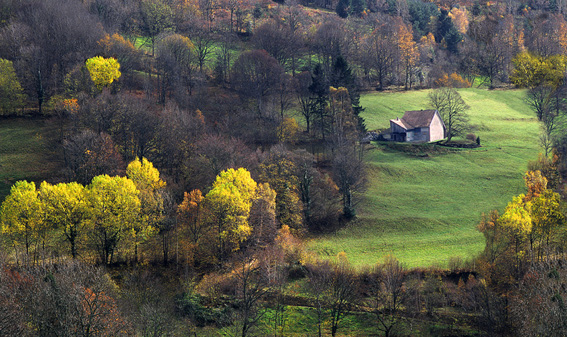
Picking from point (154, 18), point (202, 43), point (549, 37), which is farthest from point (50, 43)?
point (549, 37)

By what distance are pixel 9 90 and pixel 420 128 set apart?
6579cm

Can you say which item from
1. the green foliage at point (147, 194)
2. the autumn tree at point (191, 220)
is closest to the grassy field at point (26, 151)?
the green foliage at point (147, 194)

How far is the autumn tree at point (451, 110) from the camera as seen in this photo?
101 metres

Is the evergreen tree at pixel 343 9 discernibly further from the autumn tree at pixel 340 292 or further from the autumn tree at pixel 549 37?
the autumn tree at pixel 340 292

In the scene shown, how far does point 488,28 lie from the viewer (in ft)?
552

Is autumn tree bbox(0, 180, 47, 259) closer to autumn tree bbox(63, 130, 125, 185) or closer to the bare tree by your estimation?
autumn tree bbox(63, 130, 125, 185)

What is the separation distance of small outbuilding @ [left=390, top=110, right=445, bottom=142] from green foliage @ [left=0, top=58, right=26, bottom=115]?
198 ft

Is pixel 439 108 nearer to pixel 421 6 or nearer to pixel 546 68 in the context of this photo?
pixel 546 68

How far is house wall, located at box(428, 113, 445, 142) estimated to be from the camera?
99250 mm

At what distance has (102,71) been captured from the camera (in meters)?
90.8

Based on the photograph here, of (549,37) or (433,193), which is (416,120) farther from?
(549,37)

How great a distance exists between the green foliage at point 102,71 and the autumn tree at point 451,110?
55.0m

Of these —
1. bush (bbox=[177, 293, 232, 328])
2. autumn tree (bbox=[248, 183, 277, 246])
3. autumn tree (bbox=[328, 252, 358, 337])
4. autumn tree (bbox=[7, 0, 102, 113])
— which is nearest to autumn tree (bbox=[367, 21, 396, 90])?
autumn tree (bbox=[7, 0, 102, 113])

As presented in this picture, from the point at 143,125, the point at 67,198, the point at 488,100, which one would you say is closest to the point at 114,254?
the point at 67,198
